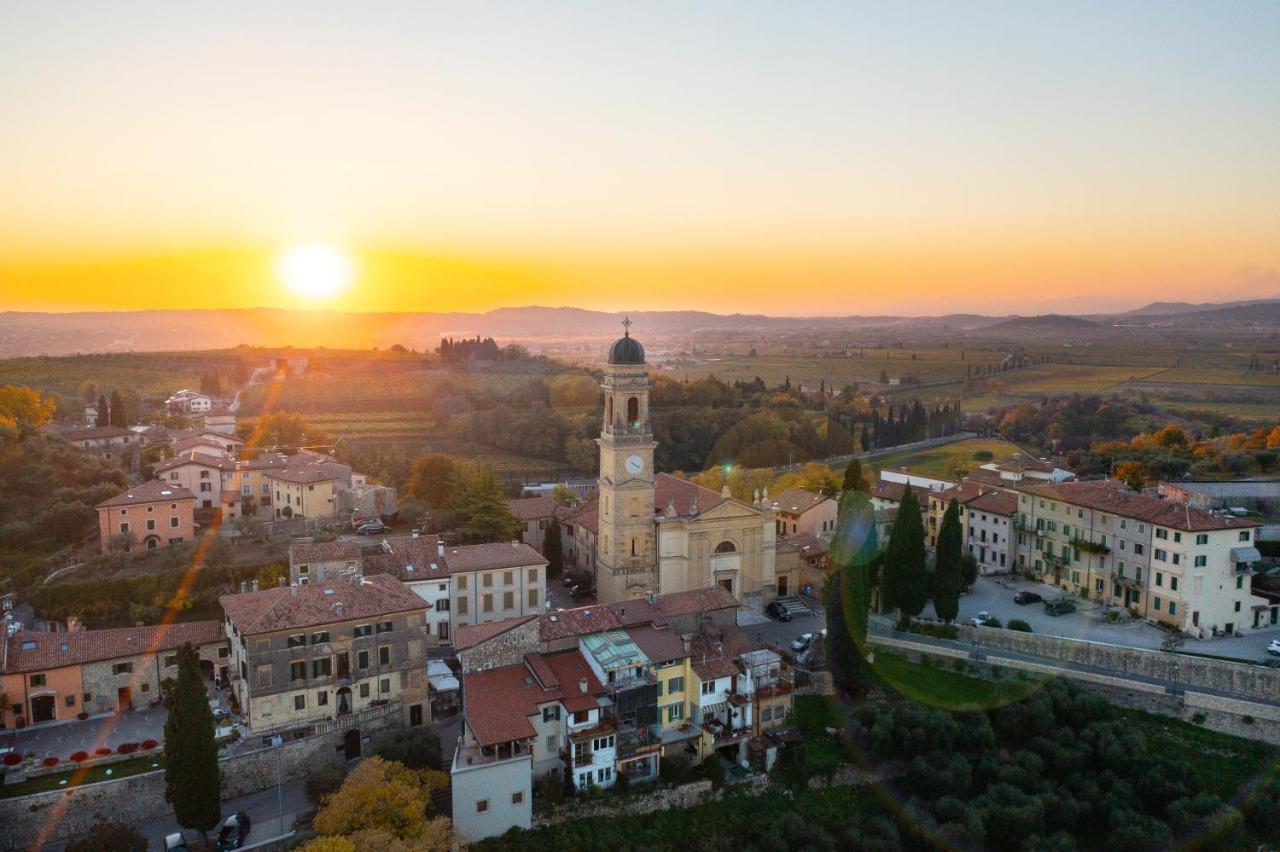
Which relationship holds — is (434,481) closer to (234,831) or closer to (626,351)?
(626,351)

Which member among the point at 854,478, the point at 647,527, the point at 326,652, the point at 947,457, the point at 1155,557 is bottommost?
the point at 326,652

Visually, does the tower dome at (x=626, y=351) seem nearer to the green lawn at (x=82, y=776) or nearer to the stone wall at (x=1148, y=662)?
the stone wall at (x=1148, y=662)

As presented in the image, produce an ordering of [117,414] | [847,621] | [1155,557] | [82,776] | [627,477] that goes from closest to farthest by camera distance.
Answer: [82,776] → [847,621] → [1155,557] → [627,477] → [117,414]

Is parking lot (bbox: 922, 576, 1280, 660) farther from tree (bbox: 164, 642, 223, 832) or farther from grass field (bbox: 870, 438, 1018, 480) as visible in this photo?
tree (bbox: 164, 642, 223, 832)

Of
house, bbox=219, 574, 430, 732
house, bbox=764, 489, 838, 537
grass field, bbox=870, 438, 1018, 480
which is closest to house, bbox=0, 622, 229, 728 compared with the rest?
house, bbox=219, 574, 430, 732

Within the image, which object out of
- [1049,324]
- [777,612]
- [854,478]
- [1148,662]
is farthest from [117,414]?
[1049,324]

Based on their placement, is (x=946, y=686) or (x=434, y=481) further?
(x=434, y=481)

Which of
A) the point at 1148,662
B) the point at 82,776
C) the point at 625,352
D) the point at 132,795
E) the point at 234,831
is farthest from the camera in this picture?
the point at 625,352
